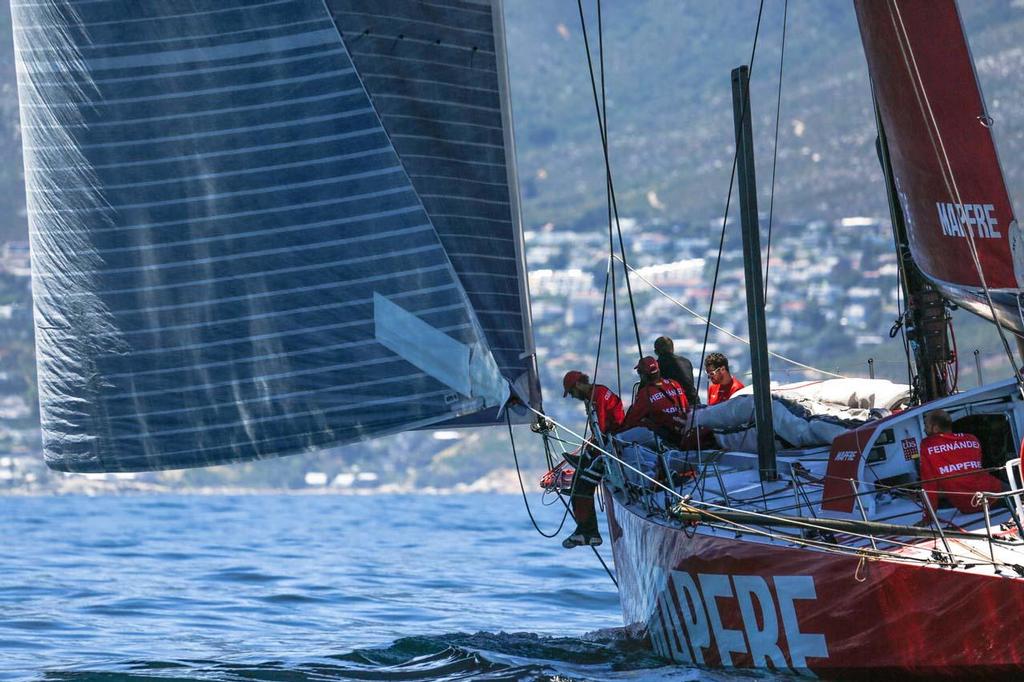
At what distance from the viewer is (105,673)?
26.4ft

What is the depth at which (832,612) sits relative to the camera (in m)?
6.02

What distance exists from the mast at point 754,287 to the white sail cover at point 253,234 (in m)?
1.27

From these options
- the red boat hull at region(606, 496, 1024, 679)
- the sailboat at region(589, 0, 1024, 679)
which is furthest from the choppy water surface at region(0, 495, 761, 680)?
the sailboat at region(589, 0, 1024, 679)

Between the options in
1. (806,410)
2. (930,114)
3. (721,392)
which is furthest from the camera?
(721,392)

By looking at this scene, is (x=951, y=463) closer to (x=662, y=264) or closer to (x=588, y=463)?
(x=588, y=463)

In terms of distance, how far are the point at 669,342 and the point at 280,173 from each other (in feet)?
8.98

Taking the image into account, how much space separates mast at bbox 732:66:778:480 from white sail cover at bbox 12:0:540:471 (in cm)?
127

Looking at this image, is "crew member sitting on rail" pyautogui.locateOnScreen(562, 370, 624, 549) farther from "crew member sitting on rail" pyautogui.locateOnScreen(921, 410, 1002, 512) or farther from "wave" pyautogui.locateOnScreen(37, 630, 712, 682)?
"crew member sitting on rail" pyautogui.locateOnScreen(921, 410, 1002, 512)

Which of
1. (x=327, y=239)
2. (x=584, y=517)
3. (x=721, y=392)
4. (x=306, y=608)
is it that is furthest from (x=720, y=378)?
(x=306, y=608)

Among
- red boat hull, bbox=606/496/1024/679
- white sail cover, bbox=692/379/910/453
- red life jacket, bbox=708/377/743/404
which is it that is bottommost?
red boat hull, bbox=606/496/1024/679

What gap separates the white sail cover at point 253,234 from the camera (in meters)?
7.72

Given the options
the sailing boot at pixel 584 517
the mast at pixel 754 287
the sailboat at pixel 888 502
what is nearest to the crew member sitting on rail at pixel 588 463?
the sailing boot at pixel 584 517

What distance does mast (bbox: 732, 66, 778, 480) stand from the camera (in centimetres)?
740

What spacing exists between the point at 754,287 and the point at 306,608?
5.60m
